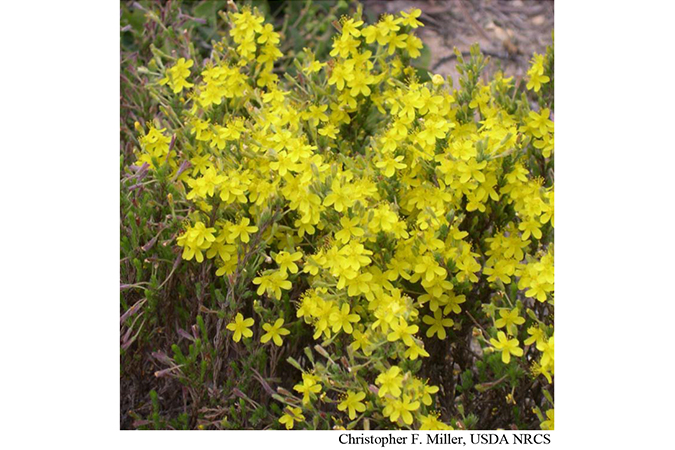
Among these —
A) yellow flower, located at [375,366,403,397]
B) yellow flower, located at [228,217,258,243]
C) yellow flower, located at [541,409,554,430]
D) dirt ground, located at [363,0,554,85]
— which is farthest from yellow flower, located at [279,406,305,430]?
dirt ground, located at [363,0,554,85]

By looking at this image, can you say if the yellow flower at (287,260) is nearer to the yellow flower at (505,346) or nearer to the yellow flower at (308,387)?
the yellow flower at (308,387)

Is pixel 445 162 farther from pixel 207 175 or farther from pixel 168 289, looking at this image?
pixel 168 289

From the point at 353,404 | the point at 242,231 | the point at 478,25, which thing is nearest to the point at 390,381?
the point at 353,404

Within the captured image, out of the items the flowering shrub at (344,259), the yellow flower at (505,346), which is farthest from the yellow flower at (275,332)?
the yellow flower at (505,346)

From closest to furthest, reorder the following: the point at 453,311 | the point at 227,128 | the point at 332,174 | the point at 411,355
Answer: the point at 411,355
the point at 332,174
the point at 453,311
the point at 227,128

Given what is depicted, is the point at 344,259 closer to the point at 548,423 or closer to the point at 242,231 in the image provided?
the point at 242,231
